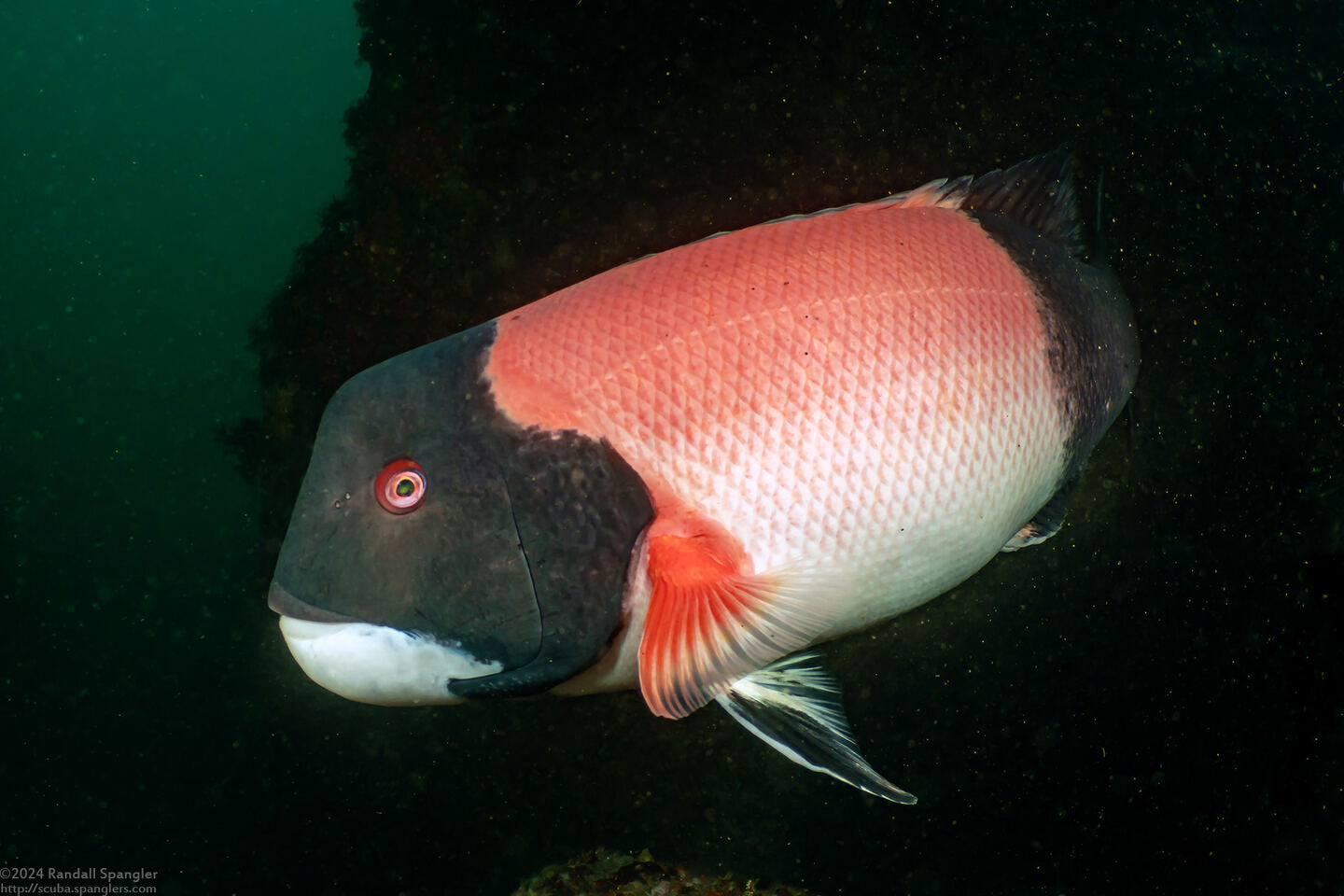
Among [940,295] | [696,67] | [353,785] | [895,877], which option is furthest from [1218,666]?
[353,785]

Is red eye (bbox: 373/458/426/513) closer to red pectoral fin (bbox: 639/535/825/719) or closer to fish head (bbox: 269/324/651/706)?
fish head (bbox: 269/324/651/706)

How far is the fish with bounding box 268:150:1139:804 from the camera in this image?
4.33 ft

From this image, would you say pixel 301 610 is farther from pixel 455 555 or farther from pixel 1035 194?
pixel 1035 194

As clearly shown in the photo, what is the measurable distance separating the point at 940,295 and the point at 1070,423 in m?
0.57

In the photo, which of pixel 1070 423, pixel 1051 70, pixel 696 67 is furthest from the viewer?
pixel 1051 70

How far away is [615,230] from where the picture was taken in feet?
8.09

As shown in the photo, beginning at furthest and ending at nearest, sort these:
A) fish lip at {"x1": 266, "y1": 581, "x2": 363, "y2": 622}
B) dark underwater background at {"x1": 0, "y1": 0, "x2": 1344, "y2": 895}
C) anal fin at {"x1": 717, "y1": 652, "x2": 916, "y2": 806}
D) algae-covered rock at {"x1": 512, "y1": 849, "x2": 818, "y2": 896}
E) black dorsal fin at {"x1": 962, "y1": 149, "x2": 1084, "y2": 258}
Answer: algae-covered rock at {"x1": 512, "y1": 849, "x2": 818, "y2": 896} < dark underwater background at {"x1": 0, "y1": 0, "x2": 1344, "y2": 895} < black dorsal fin at {"x1": 962, "y1": 149, "x2": 1084, "y2": 258} < anal fin at {"x1": 717, "y1": 652, "x2": 916, "y2": 806} < fish lip at {"x1": 266, "y1": 581, "x2": 363, "y2": 622}

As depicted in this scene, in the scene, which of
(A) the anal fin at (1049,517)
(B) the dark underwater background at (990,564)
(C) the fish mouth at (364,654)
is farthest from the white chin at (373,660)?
(A) the anal fin at (1049,517)

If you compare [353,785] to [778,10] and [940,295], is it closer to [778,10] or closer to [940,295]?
[940,295]

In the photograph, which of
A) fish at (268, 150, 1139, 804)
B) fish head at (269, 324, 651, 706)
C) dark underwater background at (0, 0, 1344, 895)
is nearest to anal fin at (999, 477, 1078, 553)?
fish at (268, 150, 1139, 804)

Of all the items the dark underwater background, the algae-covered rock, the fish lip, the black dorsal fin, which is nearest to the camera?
the fish lip

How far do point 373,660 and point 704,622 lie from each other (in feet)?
2.30

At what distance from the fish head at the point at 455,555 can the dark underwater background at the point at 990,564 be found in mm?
1327

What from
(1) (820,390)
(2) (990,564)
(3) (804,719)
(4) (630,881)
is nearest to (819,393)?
(1) (820,390)
